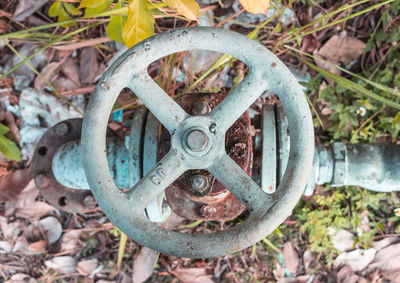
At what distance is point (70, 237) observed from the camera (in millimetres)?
2119

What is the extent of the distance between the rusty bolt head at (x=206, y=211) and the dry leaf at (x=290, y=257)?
0.91 metres

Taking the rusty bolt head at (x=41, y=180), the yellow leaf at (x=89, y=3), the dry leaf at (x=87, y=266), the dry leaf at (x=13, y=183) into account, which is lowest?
the dry leaf at (x=87, y=266)

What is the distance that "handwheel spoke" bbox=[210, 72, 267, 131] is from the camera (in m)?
1.03

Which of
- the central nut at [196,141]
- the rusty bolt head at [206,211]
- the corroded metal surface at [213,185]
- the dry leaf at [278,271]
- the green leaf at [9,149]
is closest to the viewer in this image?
the central nut at [196,141]

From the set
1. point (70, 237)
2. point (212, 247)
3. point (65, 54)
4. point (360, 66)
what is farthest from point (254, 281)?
point (65, 54)

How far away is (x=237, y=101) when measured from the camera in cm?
103

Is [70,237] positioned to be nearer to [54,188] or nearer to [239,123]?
[54,188]

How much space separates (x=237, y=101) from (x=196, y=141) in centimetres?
17

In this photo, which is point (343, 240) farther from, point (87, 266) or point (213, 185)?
point (87, 266)

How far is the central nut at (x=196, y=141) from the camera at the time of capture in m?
0.98

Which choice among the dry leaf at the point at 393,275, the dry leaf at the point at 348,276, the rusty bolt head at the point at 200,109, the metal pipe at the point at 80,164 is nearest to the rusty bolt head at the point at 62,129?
the metal pipe at the point at 80,164

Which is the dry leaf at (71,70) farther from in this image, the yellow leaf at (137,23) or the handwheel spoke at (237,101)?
the handwheel spoke at (237,101)

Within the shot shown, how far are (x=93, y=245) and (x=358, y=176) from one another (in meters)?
1.52

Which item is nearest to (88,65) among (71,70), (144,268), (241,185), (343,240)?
(71,70)
